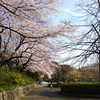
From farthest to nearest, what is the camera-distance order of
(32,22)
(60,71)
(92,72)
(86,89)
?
1. (92,72)
2. (60,71)
3. (86,89)
4. (32,22)

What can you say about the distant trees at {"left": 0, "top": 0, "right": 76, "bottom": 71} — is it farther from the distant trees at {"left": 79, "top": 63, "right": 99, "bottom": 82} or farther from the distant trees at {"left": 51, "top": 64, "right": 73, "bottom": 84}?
the distant trees at {"left": 79, "top": 63, "right": 99, "bottom": 82}

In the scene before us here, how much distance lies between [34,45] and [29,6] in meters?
6.57

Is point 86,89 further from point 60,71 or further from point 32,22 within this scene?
point 60,71

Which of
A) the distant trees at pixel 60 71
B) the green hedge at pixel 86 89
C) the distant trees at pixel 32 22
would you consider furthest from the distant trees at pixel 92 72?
the distant trees at pixel 32 22

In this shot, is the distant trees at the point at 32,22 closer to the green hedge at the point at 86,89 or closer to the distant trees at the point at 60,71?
the distant trees at the point at 60,71

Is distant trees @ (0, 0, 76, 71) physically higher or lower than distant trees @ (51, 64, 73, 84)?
higher

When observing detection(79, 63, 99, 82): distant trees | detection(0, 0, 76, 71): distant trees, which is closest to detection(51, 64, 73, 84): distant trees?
detection(0, 0, 76, 71): distant trees

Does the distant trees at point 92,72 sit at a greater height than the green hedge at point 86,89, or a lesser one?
greater

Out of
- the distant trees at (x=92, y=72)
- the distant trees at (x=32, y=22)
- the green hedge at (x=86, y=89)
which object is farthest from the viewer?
the distant trees at (x=92, y=72)

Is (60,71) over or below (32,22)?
below

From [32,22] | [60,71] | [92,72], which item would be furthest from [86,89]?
[92,72]

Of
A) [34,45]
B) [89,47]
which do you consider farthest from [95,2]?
[34,45]

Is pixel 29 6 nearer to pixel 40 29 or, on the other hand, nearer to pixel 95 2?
pixel 40 29

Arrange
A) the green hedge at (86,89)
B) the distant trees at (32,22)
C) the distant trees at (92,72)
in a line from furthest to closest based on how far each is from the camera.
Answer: the distant trees at (92,72)
the green hedge at (86,89)
the distant trees at (32,22)
